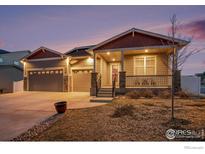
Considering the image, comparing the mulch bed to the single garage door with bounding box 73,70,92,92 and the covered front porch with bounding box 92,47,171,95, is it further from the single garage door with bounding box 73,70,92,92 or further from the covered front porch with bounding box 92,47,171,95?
the single garage door with bounding box 73,70,92,92

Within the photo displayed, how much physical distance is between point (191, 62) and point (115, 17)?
3.54 metres

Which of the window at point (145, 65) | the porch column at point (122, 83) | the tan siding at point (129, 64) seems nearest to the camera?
the porch column at point (122, 83)

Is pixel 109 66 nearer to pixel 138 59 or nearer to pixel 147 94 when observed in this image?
pixel 138 59

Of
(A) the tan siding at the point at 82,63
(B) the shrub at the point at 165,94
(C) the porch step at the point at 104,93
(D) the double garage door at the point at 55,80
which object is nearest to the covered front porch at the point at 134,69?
(C) the porch step at the point at 104,93

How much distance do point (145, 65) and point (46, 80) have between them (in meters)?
8.72

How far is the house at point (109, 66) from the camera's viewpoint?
8.52 m

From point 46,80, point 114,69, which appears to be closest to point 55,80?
point 46,80

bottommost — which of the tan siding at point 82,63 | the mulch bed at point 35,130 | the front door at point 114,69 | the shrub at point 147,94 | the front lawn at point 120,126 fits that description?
the mulch bed at point 35,130

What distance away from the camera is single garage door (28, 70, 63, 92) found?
1206cm

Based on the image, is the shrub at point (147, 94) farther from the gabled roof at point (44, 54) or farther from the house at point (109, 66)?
the gabled roof at point (44, 54)

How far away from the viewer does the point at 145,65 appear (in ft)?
32.6

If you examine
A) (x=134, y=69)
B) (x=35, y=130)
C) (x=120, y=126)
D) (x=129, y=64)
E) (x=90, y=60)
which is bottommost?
(x=35, y=130)
